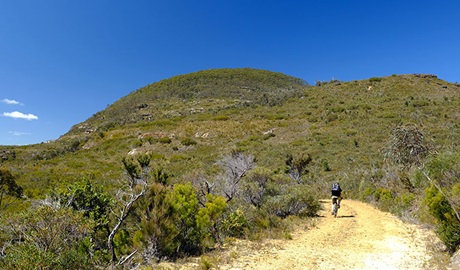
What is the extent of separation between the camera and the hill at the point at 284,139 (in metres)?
16.3

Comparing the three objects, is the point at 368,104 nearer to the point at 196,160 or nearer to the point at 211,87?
the point at 196,160

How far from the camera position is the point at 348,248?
299 inches

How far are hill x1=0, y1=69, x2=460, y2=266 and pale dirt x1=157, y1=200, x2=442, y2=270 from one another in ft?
3.77

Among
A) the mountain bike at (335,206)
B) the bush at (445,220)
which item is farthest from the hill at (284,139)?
the mountain bike at (335,206)

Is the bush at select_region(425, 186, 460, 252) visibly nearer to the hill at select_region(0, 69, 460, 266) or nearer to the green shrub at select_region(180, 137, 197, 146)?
the hill at select_region(0, 69, 460, 266)

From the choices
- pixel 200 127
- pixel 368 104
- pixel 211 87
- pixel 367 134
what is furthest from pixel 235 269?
pixel 211 87

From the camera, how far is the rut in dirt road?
21.1 feet

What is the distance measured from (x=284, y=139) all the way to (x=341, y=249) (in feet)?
86.0

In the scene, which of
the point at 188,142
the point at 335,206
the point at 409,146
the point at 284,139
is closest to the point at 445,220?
the point at 409,146

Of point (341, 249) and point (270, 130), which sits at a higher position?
point (270, 130)

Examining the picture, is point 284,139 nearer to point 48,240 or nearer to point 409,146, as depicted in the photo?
point 409,146

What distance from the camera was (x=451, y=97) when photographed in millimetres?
→ 39719

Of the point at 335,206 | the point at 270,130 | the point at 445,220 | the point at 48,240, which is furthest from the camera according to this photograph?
the point at 270,130

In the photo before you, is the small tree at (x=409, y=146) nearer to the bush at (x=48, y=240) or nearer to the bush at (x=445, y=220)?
the bush at (x=445, y=220)
